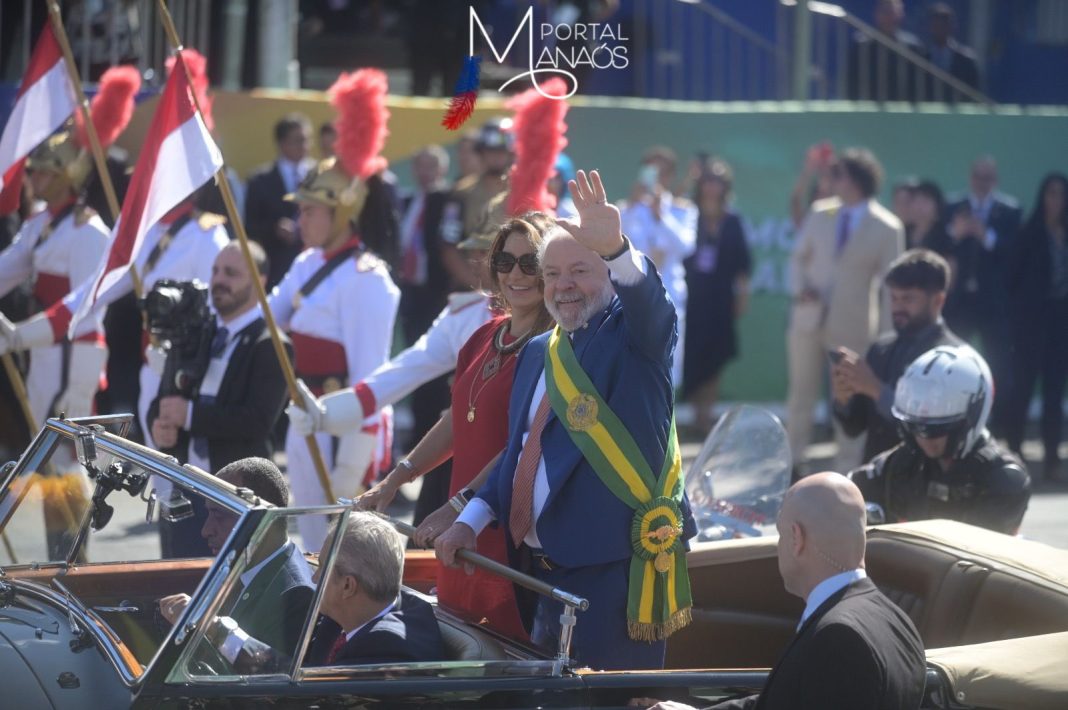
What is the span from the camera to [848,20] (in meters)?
13.3

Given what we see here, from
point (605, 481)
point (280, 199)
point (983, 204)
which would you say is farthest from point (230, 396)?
point (983, 204)

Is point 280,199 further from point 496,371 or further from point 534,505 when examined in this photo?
point 534,505

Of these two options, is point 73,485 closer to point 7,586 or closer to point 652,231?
point 7,586

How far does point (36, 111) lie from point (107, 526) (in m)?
3.75

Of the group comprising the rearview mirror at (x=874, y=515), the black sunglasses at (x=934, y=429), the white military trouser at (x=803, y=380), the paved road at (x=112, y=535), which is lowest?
the white military trouser at (x=803, y=380)

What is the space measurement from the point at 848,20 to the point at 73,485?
10246mm

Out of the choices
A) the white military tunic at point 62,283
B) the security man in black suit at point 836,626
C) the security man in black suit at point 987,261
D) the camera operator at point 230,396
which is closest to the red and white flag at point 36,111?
the white military tunic at point 62,283

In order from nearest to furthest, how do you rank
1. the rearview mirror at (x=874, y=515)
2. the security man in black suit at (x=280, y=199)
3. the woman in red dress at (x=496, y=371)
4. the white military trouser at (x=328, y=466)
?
1. the woman in red dress at (x=496, y=371)
2. the rearview mirror at (x=874, y=515)
3. the white military trouser at (x=328, y=466)
4. the security man in black suit at (x=280, y=199)

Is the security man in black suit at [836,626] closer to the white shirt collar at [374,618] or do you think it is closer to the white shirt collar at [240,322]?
the white shirt collar at [374,618]

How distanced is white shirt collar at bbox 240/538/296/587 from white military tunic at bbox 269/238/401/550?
317 cm

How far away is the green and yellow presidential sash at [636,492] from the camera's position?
404 centimetres

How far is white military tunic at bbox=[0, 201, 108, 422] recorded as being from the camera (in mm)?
7953

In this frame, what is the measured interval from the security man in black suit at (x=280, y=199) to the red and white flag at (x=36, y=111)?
3.24 meters

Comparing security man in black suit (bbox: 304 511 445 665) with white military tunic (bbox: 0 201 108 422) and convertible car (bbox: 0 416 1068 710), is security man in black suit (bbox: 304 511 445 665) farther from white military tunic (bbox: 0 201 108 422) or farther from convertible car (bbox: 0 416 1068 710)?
white military tunic (bbox: 0 201 108 422)
